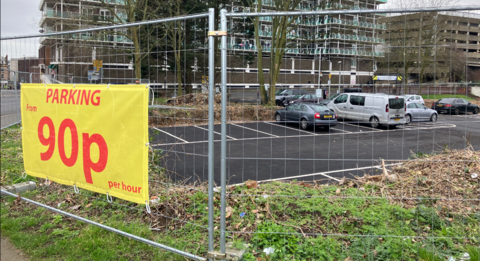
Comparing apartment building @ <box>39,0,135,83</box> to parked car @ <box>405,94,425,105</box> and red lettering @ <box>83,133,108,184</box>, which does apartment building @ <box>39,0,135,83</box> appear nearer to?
red lettering @ <box>83,133,108,184</box>

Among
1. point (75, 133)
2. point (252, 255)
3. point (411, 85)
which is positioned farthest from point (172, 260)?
point (411, 85)

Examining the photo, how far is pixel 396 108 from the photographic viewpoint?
3932 mm

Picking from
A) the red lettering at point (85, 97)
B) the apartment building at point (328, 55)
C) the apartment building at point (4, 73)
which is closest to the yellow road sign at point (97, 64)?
the red lettering at point (85, 97)

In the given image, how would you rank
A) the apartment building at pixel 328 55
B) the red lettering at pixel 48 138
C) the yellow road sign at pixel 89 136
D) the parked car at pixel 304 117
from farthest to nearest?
the red lettering at pixel 48 138 → the parked car at pixel 304 117 → the yellow road sign at pixel 89 136 → the apartment building at pixel 328 55

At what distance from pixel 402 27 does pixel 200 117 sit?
7.56 ft

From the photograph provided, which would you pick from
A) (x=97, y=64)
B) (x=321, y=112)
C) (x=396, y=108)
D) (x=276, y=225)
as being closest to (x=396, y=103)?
(x=396, y=108)

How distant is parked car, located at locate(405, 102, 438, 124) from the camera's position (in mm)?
3534

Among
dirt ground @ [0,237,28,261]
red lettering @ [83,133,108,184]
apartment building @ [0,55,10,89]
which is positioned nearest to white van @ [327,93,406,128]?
red lettering @ [83,133,108,184]

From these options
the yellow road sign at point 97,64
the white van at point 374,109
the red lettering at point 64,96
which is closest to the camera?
the white van at point 374,109

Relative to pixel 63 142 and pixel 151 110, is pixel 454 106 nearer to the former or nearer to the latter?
Result: pixel 151 110

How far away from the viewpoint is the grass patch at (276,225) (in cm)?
377

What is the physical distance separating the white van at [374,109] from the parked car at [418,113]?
63 millimetres

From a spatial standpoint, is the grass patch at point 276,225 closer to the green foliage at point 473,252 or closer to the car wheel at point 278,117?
the green foliage at point 473,252

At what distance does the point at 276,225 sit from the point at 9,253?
3.03 meters
